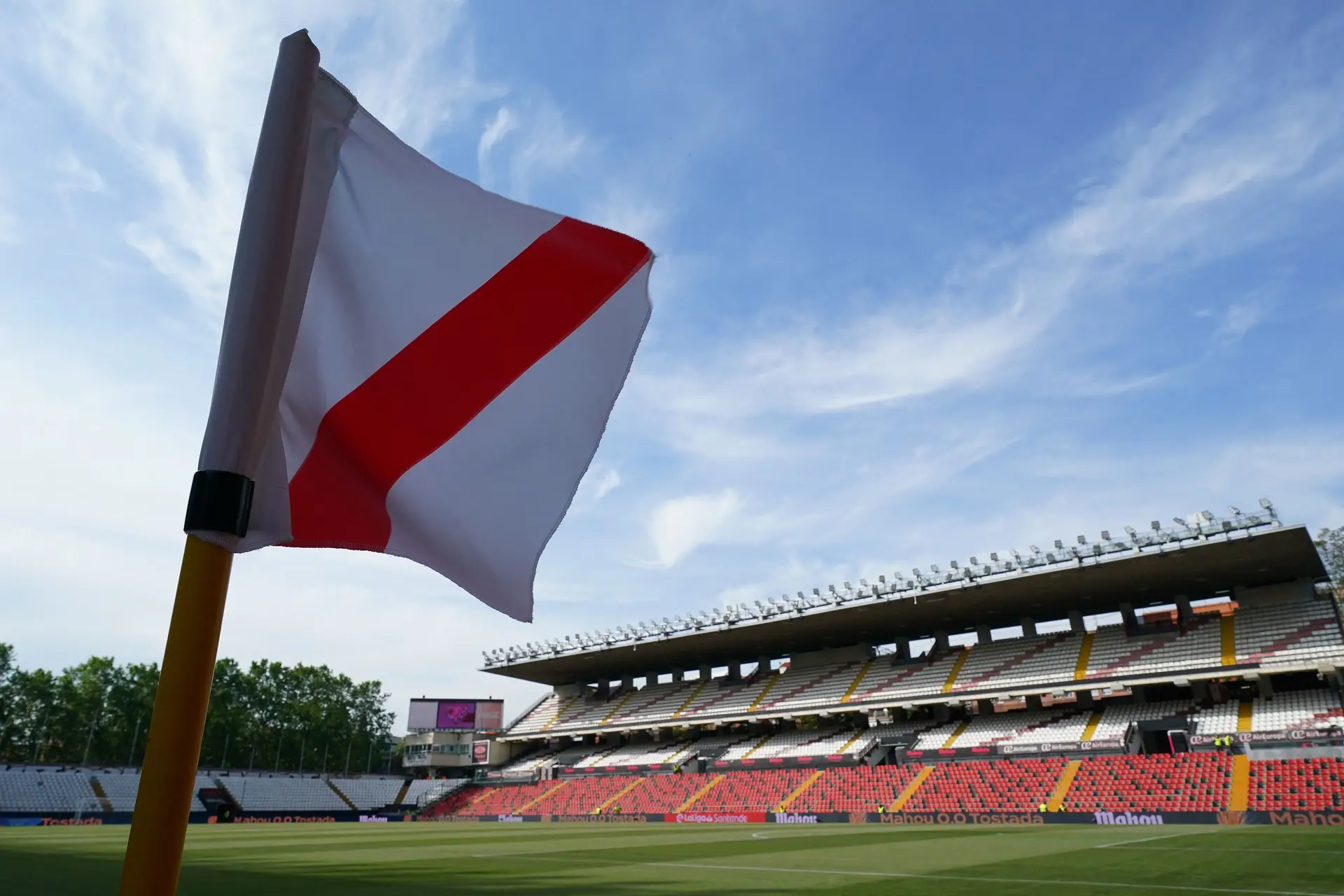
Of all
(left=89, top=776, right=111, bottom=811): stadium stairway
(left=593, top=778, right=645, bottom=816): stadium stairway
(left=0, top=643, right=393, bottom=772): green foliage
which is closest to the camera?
(left=593, top=778, right=645, bottom=816): stadium stairway

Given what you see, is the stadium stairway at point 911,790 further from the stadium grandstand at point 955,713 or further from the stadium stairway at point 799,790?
the stadium stairway at point 799,790

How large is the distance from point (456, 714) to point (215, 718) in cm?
2634

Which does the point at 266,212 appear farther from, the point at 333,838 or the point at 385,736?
the point at 385,736

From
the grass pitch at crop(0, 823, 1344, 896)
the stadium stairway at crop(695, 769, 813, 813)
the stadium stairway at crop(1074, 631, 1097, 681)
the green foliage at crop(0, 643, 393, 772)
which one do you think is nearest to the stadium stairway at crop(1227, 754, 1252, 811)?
the grass pitch at crop(0, 823, 1344, 896)

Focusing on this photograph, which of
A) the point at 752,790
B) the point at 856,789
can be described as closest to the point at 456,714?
the point at 752,790

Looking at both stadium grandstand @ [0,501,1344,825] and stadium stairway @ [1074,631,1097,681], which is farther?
stadium stairway @ [1074,631,1097,681]

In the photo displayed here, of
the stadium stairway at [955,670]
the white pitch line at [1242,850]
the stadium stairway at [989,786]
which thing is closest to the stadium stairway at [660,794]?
the stadium stairway at [989,786]

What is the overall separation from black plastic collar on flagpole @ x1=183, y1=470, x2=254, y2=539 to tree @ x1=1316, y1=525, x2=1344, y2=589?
87679 millimetres

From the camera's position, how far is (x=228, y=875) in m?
16.2

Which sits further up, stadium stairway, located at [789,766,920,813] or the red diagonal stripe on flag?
the red diagonal stripe on flag

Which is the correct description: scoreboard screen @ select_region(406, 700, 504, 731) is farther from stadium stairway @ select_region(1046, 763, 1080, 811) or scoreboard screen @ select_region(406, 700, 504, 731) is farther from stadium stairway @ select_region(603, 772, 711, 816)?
stadium stairway @ select_region(1046, 763, 1080, 811)

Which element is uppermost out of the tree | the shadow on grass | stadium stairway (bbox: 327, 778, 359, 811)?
the tree

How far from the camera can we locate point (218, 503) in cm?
223

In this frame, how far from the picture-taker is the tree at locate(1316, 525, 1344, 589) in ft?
227
